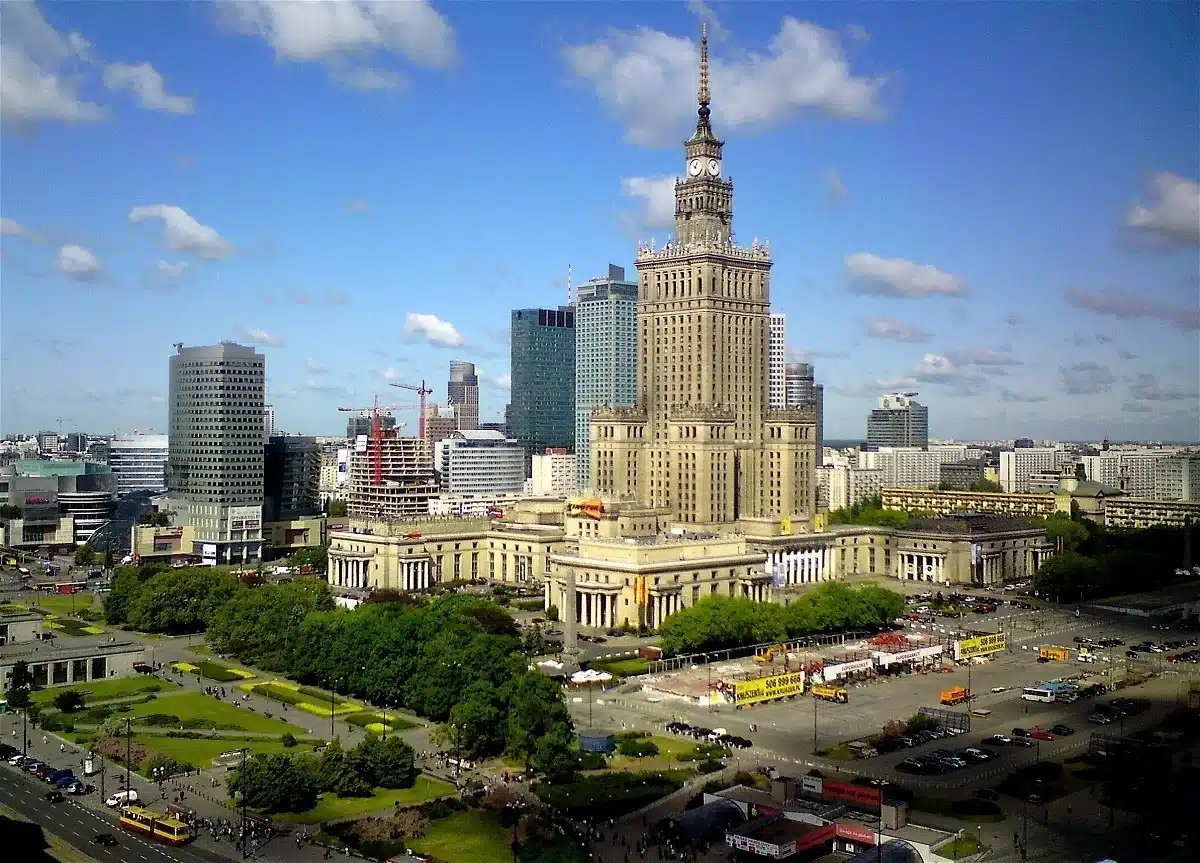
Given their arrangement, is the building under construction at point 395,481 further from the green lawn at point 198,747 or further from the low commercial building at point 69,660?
the green lawn at point 198,747

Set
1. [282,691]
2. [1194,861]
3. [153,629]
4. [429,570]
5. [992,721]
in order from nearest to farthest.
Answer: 1. [1194,861]
2. [992,721]
3. [282,691]
4. [153,629]
5. [429,570]

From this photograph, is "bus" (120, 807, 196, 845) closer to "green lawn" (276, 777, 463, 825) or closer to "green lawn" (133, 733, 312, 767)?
"green lawn" (276, 777, 463, 825)

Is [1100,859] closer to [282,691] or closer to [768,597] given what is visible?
[282,691]

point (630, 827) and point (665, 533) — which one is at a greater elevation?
point (665, 533)


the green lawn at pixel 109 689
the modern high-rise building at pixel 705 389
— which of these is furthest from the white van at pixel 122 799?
the modern high-rise building at pixel 705 389

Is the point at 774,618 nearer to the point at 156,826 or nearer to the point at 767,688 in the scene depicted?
the point at 767,688

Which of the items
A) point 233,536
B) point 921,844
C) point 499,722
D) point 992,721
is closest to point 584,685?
point 499,722
